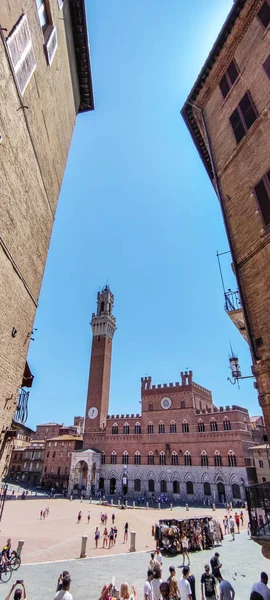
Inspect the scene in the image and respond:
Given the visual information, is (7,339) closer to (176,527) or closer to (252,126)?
(252,126)

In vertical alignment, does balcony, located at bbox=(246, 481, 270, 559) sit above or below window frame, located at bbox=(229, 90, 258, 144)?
below

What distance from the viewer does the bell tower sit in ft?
164

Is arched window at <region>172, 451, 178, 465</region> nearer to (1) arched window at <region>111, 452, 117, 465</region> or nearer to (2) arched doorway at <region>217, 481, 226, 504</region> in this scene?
(2) arched doorway at <region>217, 481, 226, 504</region>

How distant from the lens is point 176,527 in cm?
1565

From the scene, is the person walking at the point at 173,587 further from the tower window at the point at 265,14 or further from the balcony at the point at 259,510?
the tower window at the point at 265,14

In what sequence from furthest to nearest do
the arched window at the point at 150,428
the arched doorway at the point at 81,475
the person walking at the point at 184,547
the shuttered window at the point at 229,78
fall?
the arched doorway at the point at 81,475, the arched window at the point at 150,428, the person walking at the point at 184,547, the shuttered window at the point at 229,78

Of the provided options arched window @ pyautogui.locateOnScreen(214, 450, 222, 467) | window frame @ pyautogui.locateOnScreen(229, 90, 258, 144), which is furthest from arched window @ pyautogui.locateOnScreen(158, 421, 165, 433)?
window frame @ pyautogui.locateOnScreen(229, 90, 258, 144)

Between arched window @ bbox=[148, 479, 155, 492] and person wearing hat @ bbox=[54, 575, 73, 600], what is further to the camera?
arched window @ bbox=[148, 479, 155, 492]

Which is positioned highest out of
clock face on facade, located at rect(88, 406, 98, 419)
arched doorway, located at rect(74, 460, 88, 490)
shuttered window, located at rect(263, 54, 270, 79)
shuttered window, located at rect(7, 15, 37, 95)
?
clock face on facade, located at rect(88, 406, 98, 419)

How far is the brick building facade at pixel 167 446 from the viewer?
37281 millimetres

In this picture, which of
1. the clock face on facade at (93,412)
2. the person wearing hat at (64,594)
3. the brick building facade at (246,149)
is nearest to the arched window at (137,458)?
the clock face on facade at (93,412)

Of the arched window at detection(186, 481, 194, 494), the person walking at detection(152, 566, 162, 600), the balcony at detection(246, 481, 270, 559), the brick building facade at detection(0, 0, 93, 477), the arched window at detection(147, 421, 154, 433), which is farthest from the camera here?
the arched window at detection(147, 421, 154, 433)

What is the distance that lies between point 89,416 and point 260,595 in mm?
48638

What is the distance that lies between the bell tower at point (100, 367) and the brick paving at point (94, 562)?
27827mm
